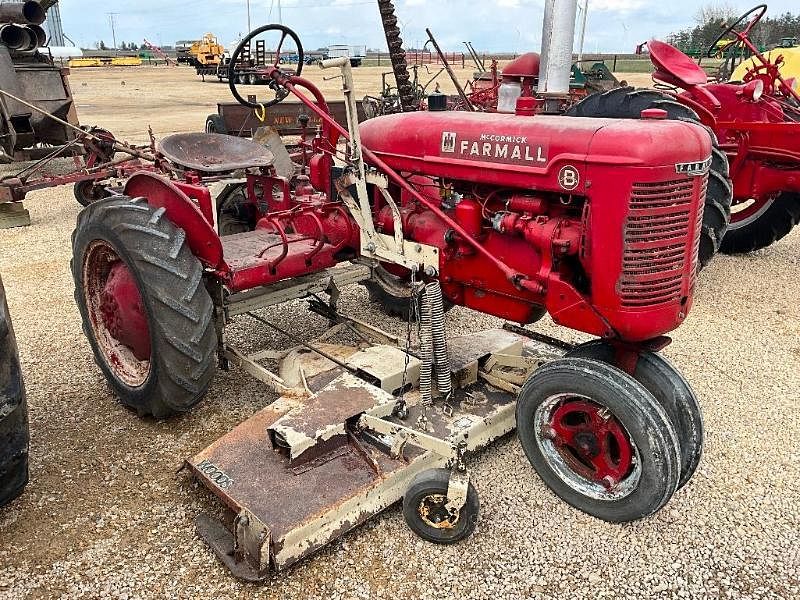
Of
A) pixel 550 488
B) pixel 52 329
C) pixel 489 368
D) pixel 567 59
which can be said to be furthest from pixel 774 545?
pixel 567 59

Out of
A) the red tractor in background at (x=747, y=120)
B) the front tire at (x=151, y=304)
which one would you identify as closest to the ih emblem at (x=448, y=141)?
the front tire at (x=151, y=304)

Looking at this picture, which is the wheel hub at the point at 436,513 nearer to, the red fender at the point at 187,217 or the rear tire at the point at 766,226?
the red fender at the point at 187,217

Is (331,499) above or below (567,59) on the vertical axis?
below

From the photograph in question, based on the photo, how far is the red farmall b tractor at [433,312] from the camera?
239 centimetres

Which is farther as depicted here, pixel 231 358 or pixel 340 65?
pixel 231 358

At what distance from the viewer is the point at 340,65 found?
8.89 ft

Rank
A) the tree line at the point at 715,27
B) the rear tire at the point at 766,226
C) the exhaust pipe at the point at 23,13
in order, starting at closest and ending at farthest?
the rear tire at the point at 766,226, the exhaust pipe at the point at 23,13, the tree line at the point at 715,27

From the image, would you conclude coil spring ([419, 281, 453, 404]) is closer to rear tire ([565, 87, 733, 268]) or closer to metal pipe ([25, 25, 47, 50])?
rear tire ([565, 87, 733, 268])

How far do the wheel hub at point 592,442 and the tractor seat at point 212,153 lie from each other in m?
2.60

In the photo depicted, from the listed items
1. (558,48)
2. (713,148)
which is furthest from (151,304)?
(558,48)

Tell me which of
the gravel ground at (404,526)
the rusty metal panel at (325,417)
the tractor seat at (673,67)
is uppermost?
the tractor seat at (673,67)

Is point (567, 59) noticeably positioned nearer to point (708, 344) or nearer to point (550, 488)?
point (708, 344)

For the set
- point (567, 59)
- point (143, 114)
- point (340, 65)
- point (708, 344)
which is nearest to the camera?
point (340, 65)

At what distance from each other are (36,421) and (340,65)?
2363 mm
